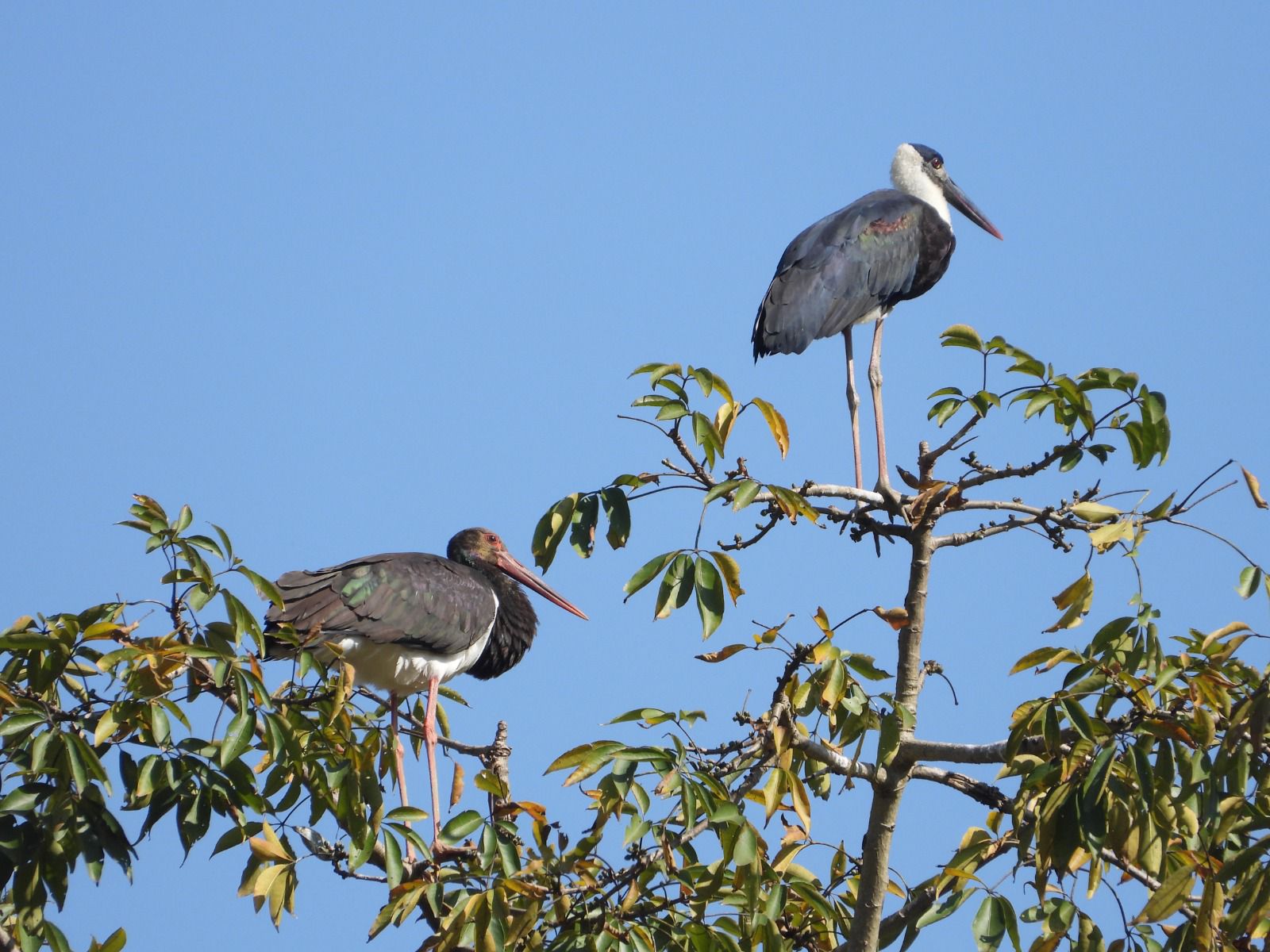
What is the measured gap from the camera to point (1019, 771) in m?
3.92

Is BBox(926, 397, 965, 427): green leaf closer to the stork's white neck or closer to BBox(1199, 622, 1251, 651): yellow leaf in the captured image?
BBox(1199, 622, 1251, 651): yellow leaf

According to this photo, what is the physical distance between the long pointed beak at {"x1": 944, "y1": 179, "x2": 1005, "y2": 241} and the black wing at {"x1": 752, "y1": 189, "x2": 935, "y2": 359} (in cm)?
109

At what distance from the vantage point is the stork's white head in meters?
9.88

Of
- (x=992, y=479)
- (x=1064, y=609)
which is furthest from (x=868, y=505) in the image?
(x=1064, y=609)

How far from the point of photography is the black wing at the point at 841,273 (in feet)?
25.7

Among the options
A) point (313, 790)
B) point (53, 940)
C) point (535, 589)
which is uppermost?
point (535, 589)

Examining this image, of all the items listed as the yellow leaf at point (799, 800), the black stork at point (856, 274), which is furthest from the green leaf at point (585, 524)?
the black stork at point (856, 274)

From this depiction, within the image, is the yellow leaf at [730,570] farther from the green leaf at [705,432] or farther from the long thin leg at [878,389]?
the long thin leg at [878,389]

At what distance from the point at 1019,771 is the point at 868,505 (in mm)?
1702

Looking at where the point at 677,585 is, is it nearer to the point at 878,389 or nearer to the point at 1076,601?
the point at 1076,601

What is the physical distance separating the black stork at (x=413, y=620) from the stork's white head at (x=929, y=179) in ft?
12.2

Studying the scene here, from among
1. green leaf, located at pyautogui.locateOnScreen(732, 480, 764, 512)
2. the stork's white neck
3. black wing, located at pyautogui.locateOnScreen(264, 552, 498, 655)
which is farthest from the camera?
the stork's white neck

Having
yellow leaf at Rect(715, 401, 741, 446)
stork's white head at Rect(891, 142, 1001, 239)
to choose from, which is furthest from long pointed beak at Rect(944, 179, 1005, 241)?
yellow leaf at Rect(715, 401, 741, 446)

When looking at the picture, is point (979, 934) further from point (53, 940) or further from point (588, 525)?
point (53, 940)
